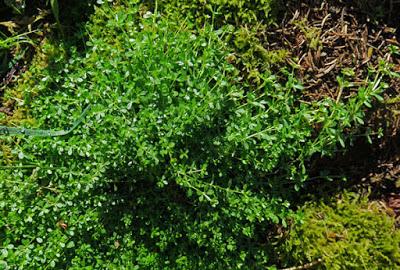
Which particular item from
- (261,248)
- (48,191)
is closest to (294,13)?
(261,248)

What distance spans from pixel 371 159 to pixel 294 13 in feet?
3.05

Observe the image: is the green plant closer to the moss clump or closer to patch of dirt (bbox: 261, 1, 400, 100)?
patch of dirt (bbox: 261, 1, 400, 100)

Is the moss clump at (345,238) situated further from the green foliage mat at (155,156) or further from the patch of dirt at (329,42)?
the patch of dirt at (329,42)

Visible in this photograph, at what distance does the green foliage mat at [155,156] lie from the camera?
95.5 inches

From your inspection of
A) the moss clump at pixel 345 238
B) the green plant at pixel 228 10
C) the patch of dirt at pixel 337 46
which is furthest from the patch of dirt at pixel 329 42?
the moss clump at pixel 345 238

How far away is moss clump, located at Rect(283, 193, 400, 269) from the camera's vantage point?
9.18 ft

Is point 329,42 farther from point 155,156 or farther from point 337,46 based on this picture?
point 155,156

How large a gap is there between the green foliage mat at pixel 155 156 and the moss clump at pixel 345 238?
0.64 feet

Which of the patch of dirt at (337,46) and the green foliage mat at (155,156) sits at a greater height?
the patch of dirt at (337,46)

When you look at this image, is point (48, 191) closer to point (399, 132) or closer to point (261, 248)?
point (261, 248)

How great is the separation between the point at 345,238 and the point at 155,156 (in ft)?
3.76

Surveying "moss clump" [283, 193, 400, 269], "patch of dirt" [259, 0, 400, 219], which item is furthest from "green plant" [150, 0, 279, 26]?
"moss clump" [283, 193, 400, 269]

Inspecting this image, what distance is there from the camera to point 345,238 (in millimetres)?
2848

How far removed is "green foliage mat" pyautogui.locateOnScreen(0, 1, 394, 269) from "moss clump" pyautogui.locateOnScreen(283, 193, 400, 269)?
0.20 meters
